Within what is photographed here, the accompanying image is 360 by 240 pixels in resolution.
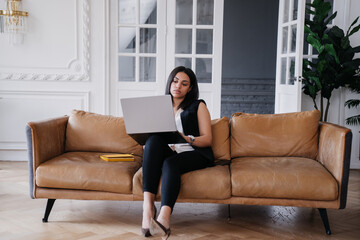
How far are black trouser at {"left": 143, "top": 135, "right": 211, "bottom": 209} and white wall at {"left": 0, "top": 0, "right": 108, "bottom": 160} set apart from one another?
7.93 ft

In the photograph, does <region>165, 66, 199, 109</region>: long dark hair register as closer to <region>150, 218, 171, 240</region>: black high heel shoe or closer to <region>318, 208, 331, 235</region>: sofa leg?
<region>150, 218, 171, 240</region>: black high heel shoe

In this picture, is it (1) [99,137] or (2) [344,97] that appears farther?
(2) [344,97]

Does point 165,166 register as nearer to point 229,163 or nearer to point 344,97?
point 229,163

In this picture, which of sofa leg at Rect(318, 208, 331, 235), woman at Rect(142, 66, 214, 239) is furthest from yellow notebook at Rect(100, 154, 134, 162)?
sofa leg at Rect(318, 208, 331, 235)

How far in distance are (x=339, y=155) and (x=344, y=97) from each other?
2.53m

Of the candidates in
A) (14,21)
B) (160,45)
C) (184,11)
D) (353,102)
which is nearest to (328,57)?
(353,102)

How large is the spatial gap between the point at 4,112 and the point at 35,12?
1.22 meters

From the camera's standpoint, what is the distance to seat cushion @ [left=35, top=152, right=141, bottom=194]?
2703 mm

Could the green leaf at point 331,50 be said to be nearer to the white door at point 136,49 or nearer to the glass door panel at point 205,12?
the glass door panel at point 205,12

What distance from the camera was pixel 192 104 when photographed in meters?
3.03

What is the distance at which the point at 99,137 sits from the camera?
323 centimetres

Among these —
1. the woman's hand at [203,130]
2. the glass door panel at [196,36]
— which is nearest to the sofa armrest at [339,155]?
the woman's hand at [203,130]

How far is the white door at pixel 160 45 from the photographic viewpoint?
5.04 metres

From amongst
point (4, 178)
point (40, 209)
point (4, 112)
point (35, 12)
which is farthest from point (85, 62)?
point (40, 209)
